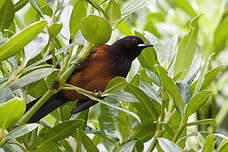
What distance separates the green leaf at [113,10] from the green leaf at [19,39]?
168 millimetres

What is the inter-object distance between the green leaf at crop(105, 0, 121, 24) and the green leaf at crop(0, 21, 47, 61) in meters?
0.17

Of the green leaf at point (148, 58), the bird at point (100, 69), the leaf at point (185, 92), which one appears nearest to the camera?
the leaf at point (185, 92)

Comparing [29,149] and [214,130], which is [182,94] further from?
[214,130]

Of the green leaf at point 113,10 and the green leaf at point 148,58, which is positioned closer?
the green leaf at point 113,10

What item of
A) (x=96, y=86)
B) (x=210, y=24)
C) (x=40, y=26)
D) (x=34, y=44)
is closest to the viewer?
(x=40, y=26)

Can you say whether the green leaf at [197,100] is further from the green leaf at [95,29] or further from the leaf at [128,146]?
the green leaf at [95,29]

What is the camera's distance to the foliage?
1083 mm

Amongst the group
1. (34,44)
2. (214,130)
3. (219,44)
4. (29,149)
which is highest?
(34,44)

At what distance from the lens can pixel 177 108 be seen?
131 centimetres

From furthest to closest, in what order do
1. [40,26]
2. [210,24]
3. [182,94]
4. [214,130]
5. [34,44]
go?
1. [210,24]
2. [214,130]
3. [182,94]
4. [34,44]
5. [40,26]

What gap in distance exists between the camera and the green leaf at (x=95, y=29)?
1.06 meters

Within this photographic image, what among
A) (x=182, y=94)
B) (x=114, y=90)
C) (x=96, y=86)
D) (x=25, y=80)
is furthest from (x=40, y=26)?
(x=96, y=86)

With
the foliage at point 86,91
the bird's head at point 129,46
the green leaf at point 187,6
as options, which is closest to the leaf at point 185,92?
the foliage at point 86,91

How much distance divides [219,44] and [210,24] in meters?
0.14
